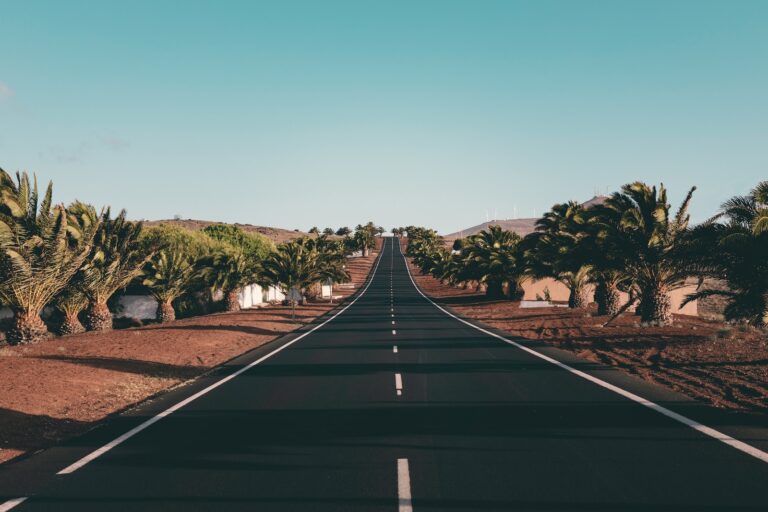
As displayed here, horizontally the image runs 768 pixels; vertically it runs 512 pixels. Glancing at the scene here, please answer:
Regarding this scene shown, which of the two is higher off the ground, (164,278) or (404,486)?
(164,278)

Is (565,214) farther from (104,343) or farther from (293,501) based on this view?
(293,501)

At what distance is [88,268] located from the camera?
2570 cm

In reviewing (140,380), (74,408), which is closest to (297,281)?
(140,380)

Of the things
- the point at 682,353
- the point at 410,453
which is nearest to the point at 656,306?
the point at 682,353

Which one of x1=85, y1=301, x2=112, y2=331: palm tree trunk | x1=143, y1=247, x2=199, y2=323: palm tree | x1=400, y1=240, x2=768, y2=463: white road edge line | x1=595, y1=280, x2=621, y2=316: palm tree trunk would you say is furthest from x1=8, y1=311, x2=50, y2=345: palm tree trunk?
x1=595, y1=280, x2=621, y2=316: palm tree trunk

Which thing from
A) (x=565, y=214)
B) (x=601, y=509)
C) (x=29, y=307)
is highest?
(x=565, y=214)

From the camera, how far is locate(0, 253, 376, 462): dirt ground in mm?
10047

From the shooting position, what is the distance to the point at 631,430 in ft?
29.3

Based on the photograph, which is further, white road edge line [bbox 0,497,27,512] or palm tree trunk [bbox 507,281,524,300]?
palm tree trunk [bbox 507,281,524,300]

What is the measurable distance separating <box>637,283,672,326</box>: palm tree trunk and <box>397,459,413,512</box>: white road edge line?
20.3m

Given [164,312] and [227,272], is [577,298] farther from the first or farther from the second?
[164,312]

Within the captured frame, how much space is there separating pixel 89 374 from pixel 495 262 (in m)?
39.7

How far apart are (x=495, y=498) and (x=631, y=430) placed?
147 inches

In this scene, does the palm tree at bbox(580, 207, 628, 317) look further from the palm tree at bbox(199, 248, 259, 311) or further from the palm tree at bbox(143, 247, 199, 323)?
the palm tree at bbox(199, 248, 259, 311)
